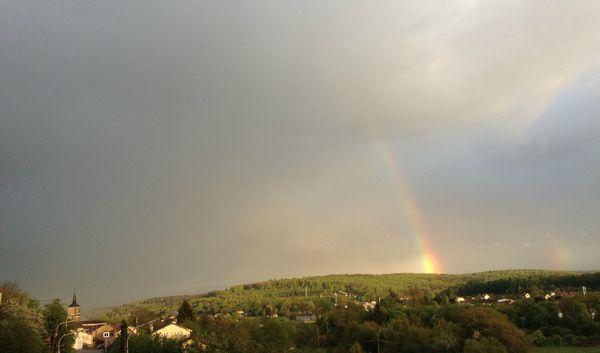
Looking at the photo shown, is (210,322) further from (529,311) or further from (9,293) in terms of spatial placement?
(529,311)

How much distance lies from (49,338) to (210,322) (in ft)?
119

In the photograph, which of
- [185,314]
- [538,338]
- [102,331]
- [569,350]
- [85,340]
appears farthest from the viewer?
[102,331]

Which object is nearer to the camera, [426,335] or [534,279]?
[426,335]

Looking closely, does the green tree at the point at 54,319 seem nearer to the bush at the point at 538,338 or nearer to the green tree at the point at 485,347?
the green tree at the point at 485,347

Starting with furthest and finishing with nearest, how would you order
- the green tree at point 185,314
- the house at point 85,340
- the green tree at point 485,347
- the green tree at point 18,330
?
the green tree at point 185,314, the house at point 85,340, the green tree at point 485,347, the green tree at point 18,330

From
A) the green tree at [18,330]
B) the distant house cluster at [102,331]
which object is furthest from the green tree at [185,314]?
the green tree at [18,330]

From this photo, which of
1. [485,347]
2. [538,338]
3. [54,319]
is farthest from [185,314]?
[538,338]

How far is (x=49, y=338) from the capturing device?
55.0 metres

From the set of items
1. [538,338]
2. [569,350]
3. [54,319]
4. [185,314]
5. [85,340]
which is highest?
[54,319]

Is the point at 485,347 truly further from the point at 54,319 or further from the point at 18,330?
the point at 54,319

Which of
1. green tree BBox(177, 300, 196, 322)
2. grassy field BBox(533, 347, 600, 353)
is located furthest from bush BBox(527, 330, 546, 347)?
green tree BBox(177, 300, 196, 322)

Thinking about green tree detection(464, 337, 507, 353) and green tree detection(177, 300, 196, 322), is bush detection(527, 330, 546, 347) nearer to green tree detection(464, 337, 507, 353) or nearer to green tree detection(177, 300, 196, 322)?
green tree detection(464, 337, 507, 353)

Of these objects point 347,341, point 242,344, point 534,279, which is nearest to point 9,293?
point 242,344

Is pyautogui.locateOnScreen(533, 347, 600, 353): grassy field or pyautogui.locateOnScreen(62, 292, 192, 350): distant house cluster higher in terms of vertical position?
pyautogui.locateOnScreen(62, 292, 192, 350): distant house cluster
